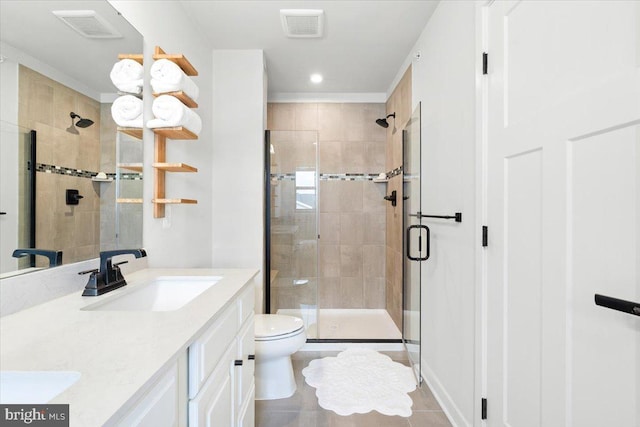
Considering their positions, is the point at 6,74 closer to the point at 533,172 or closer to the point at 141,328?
the point at 141,328

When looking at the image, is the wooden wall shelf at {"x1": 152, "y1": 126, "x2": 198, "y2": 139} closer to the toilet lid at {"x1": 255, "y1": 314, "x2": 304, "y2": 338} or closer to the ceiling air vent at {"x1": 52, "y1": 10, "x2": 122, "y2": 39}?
the ceiling air vent at {"x1": 52, "y1": 10, "x2": 122, "y2": 39}

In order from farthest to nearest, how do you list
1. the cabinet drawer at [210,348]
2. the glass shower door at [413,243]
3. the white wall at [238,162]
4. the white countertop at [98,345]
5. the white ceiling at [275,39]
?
the white wall at [238,162], the glass shower door at [413,243], the white ceiling at [275,39], the cabinet drawer at [210,348], the white countertop at [98,345]

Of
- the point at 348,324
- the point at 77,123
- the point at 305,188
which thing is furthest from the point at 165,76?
the point at 348,324

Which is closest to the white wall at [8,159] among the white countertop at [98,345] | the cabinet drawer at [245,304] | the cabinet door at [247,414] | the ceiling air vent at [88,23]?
the white countertop at [98,345]

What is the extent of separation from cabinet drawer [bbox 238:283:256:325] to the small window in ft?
4.43

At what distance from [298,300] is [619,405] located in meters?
2.35

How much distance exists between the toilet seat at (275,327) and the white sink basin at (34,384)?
1.45m

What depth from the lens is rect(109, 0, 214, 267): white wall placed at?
1.74 meters

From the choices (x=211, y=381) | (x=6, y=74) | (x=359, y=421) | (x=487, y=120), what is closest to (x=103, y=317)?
(x=211, y=381)

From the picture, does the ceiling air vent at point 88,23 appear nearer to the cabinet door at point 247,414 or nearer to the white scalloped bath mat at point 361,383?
the cabinet door at point 247,414

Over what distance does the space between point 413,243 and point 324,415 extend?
1.33 meters

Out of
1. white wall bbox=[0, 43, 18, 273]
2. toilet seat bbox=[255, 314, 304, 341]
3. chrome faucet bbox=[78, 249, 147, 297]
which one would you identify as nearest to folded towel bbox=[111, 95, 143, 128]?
white wall bbox=[0, 43, 18, 273]

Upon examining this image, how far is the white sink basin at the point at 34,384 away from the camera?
62 centimetres

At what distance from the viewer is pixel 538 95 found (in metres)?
1.15
